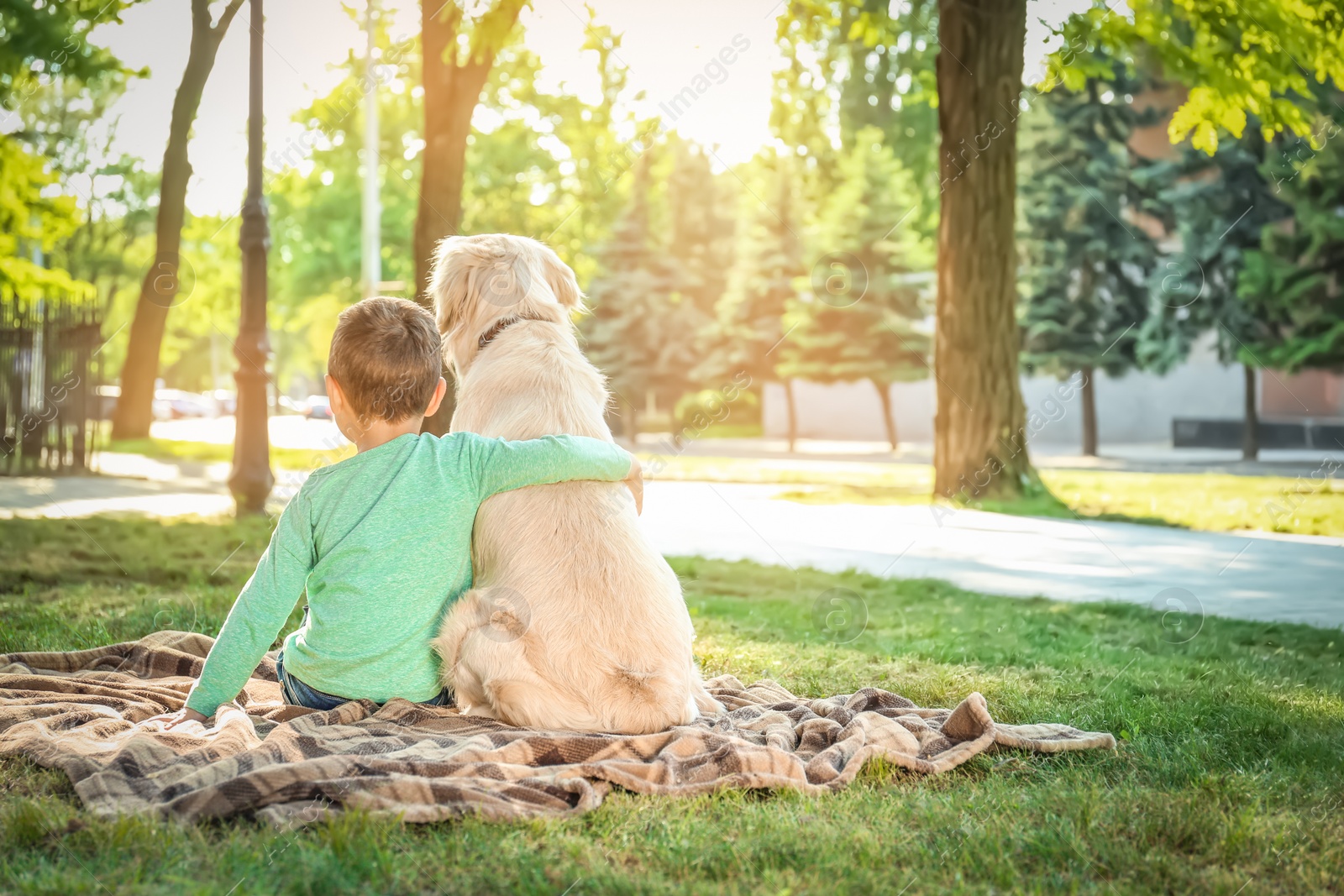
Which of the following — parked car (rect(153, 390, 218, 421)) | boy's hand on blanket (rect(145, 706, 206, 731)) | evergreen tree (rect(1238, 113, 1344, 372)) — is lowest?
boy's hand on blanket (rect(145, 706, 206, 731))

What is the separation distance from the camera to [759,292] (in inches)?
1193

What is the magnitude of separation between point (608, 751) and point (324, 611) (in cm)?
95

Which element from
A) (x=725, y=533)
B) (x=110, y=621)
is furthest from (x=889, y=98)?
(x=110, y=621)

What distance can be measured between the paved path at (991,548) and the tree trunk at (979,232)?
0.92m

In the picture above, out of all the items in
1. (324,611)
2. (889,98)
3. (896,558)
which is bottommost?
(896,558)

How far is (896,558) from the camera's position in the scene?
352 inches

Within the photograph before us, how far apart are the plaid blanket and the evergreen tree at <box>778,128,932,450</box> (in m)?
22.0

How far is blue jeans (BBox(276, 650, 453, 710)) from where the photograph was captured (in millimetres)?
3477

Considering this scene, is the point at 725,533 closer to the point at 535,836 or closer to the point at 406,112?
the point at 535,836

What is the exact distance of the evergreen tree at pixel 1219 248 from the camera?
2136cm

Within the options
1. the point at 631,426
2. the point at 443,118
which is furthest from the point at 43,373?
the point at 631,426

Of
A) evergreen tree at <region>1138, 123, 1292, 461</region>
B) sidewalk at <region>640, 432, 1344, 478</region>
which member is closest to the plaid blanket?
sidewalk at <region>640, 432, 1344, 478</region>

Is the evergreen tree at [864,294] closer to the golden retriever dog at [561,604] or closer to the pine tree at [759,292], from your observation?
the pine tree at [759,292]

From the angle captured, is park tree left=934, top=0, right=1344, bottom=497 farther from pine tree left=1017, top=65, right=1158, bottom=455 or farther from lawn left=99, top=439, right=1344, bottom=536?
pine tree left=1017, top=65, right=1158, bottom=455
